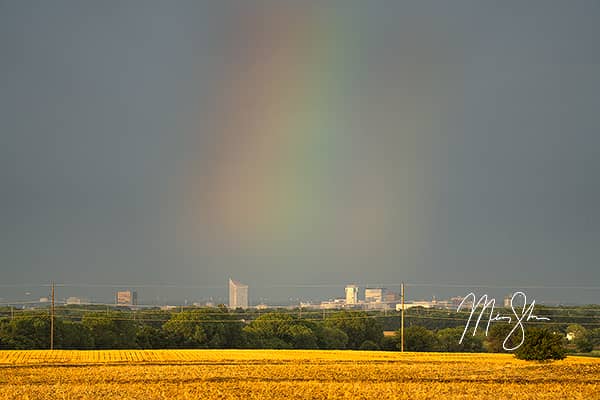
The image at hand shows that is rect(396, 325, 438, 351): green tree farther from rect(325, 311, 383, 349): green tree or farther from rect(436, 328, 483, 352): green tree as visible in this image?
rect(325, 311, 383, 349): green tree

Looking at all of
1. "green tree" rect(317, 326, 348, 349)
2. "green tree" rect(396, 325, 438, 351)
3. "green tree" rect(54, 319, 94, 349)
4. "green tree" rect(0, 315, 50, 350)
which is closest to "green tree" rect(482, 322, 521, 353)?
"green tree" rect(396, 325, 438, 351)

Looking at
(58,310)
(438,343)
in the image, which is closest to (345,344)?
(438,343)

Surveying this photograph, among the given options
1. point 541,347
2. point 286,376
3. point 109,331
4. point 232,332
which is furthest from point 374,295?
point 286,376

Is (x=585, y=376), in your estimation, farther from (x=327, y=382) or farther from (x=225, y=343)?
(x=225, y=343)

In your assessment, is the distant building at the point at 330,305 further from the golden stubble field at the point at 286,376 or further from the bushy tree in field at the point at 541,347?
the bushy tree in field at the point at 541,347

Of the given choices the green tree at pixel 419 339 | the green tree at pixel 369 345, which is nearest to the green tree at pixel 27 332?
the green tree at pixel 369 345
